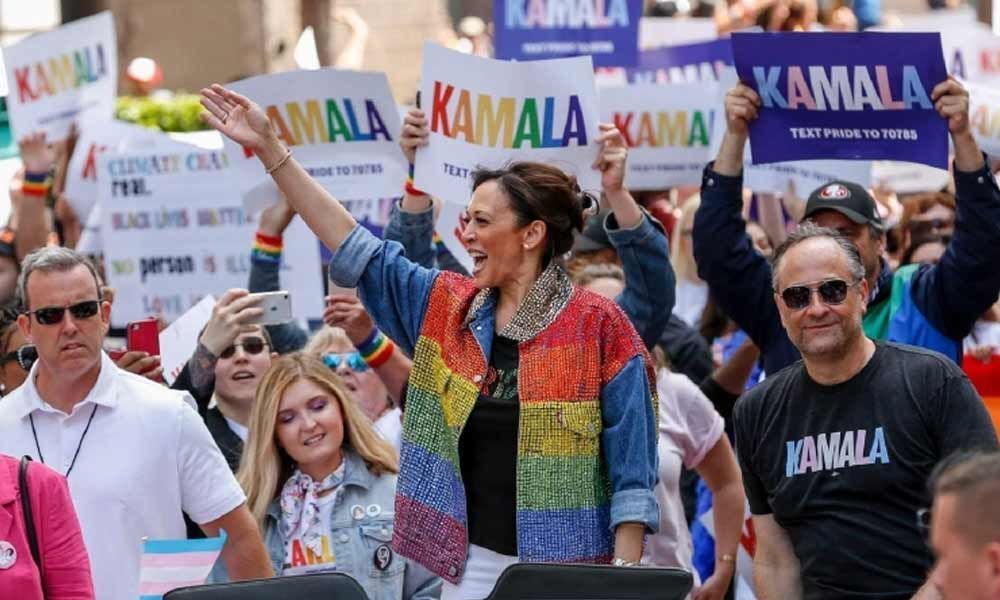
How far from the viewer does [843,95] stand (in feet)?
21.7

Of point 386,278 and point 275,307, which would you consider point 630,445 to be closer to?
point 386,278

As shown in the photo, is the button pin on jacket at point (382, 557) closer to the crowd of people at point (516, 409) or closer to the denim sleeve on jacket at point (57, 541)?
the crowd of people at point (516, 409)

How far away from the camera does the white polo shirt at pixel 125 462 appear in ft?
17.4

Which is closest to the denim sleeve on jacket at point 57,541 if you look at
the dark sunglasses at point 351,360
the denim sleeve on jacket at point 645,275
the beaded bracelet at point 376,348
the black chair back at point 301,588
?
the black chair back at point 301,588

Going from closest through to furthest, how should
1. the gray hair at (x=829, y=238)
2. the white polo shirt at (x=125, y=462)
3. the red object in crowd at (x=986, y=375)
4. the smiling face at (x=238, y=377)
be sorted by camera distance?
the gray hair at (x=829, y=238) → the white polo shirt at (x=125, y=462) → the smiling face at (x=238, y=377) → the red object in crowd at (x=986, y=375)

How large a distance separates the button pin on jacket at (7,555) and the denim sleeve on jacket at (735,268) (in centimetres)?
271

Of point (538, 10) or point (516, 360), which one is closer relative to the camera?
point (516, 360)

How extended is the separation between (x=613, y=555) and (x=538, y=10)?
5.55 meters

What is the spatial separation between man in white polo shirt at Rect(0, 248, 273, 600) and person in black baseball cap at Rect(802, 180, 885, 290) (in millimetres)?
2057

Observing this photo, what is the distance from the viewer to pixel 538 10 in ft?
32.8

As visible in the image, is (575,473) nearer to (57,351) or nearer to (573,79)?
(57,351)

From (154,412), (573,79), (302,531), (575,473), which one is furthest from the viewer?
(573,79)

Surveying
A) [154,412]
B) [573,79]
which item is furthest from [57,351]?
[573,79]

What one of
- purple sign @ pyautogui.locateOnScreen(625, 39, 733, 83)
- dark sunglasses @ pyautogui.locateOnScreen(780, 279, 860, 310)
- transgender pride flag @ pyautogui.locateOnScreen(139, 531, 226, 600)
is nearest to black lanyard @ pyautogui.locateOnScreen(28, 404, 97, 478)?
transgender pride flag @ pyautogui.locateOnScreen(139, 531, 226, 600)
